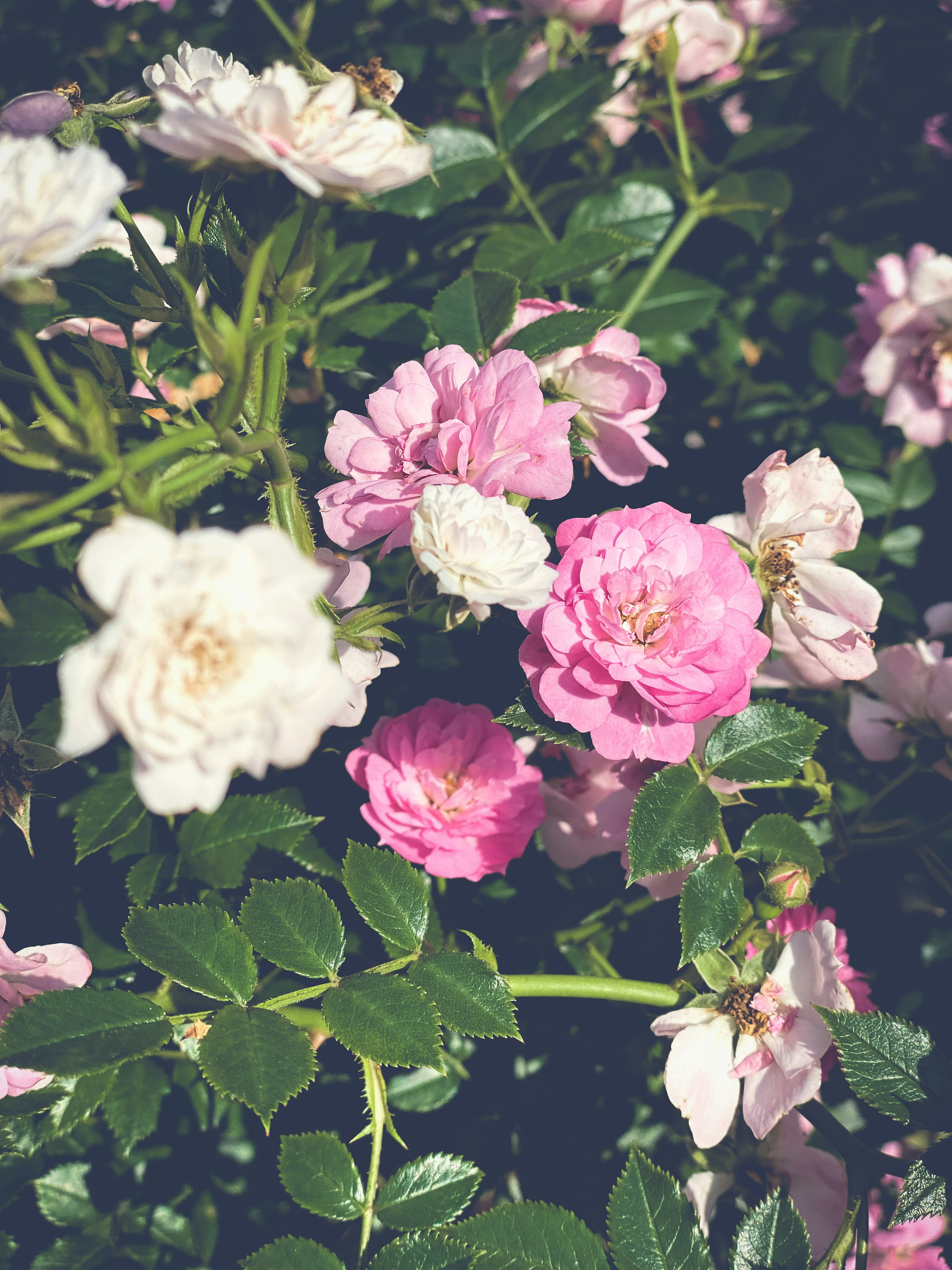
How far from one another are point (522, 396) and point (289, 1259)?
0.90 meters

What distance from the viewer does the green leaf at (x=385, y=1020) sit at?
0.85 meters

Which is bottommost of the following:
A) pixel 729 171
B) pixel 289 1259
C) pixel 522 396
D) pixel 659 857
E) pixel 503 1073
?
pixel 503 1073

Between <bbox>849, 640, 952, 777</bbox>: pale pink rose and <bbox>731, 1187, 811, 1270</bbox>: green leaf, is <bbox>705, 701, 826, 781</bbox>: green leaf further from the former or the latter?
<bbox>731, 1187, 811, 1270</bbox>: green leaf

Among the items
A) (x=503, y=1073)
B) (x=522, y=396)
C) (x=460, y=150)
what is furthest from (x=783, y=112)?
(x=503, y=1073)

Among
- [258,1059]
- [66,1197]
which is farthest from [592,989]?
[66,1197]

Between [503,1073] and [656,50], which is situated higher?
[656,50]

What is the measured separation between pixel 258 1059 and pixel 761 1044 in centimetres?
59

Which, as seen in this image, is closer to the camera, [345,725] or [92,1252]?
[345,725]

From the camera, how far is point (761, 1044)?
104 centimetres

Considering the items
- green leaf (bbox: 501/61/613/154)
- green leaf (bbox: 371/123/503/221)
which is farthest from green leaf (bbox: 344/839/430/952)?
green leaf (bbox: 501/61/613/154)

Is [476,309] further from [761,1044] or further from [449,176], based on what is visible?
[761,1044]

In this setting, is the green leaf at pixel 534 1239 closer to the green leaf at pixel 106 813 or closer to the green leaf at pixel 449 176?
the green leaf at pixel 106 813

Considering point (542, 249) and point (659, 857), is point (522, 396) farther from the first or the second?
point (542, 249)

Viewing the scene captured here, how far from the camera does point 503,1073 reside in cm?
141
